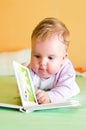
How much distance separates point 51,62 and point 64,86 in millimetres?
105

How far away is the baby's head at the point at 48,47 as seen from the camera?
3.51 ft

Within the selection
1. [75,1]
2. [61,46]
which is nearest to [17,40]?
[75,1]

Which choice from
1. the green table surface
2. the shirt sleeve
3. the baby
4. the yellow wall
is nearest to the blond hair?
the baby

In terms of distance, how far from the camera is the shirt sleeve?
1042mm

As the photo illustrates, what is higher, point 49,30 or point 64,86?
point 49,30

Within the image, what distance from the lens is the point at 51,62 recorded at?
3.59 ft

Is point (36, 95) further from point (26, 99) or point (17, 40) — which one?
point (17, 40)

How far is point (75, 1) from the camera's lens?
6.34ft

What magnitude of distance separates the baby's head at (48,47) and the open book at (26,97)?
0.11 metres

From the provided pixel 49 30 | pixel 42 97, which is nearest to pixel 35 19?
pixel 49 30

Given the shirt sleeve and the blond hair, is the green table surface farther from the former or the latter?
the blond hair

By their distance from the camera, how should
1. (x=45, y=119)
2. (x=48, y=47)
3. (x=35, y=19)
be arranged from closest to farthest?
(x=45, y=119)
(x=48, y=47)
(x=35, y=19)

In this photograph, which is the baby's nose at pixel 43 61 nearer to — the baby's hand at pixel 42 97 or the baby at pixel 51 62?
the baby at pixel 51 62

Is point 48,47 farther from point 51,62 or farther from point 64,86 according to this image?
point 64,86
